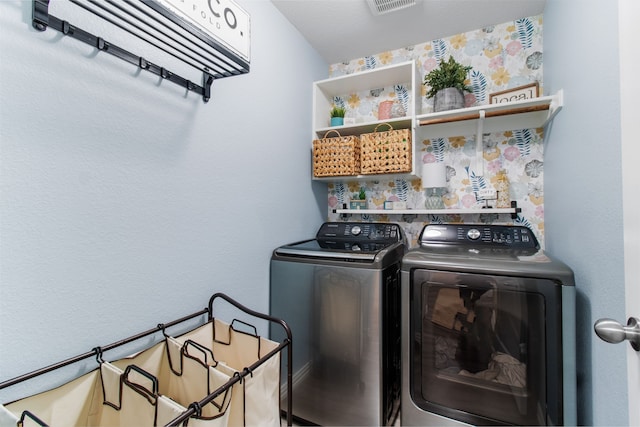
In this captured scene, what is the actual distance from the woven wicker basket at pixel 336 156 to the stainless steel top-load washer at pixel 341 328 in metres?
0.60

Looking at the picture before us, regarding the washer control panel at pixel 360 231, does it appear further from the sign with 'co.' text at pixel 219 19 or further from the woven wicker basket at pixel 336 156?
the sign with 'co.' text at pixel 219 19

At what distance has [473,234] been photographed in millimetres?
1838

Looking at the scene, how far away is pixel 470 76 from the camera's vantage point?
82.5 inches

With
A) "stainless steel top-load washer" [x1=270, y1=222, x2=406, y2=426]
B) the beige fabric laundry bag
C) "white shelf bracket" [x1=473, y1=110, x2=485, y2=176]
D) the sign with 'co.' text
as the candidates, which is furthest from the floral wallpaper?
the sign with 'co.' text

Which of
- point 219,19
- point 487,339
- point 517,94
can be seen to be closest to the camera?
point 219,19

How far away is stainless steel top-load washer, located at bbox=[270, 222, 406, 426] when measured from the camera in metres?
1.48

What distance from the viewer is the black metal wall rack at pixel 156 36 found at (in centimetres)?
80

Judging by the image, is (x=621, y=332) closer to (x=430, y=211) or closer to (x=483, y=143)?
(x=430, y=211)

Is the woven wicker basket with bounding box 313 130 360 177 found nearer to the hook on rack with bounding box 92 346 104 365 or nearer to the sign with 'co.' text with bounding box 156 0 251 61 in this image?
the sign with 'co.' text with bounding box 156 0 251 61

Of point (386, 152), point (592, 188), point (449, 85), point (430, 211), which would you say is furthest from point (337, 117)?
point (592, 188)

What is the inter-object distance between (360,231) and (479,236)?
77 centimetres

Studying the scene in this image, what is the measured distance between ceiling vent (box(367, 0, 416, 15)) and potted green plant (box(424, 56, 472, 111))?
17.5 inches

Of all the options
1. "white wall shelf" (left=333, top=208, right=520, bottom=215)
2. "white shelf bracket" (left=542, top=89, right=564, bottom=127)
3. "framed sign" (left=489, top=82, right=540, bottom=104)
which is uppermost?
"framed sign" (left=489, top=82, right=540, bottom=104)

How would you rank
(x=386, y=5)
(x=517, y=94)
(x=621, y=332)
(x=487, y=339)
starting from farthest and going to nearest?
(x=517, y=94), (x=386, y=5), (x=487, y=339), (x=621, y=332)
